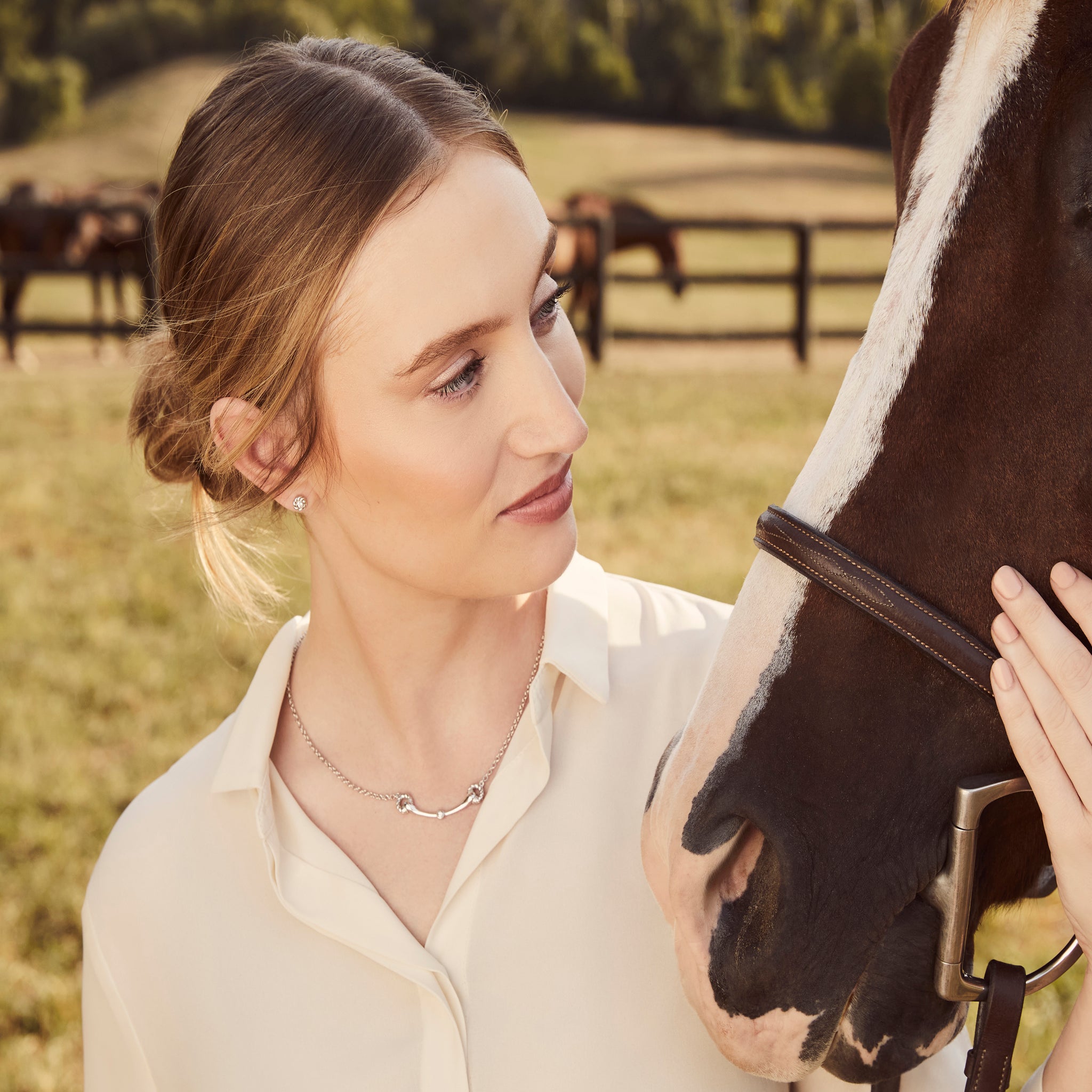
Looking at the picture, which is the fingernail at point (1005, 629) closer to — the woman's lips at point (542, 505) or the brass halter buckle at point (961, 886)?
the brass halter buckle at point (961, 886)

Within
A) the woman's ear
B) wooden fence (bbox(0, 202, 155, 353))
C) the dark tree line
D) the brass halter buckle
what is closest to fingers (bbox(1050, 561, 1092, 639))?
the brass halter buckle

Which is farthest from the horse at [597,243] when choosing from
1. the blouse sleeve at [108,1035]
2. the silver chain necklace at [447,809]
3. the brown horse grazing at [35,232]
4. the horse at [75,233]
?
the blouse sleeve at [108,1035]

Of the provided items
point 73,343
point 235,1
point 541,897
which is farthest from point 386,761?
point 235,1

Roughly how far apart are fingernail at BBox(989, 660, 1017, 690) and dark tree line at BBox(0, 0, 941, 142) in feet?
139

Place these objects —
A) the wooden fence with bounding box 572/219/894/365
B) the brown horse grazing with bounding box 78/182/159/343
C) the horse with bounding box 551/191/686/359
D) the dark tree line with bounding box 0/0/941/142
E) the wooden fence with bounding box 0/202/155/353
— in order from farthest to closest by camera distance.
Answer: the dark tree line with bounding box 0/0/941/142 → the brown horse grazing with bounding box 78/182/159/343 → the horse with bounding box 551/191/686/359 → the wooden fence with bounding box 0/202/155/353 → the wooden fence with bounding box 572/219/894/365

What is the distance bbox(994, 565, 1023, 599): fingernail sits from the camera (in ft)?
3.07

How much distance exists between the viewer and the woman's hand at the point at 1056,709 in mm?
902

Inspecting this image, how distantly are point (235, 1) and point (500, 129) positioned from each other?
175 feet

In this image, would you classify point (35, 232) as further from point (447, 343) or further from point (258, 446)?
point (447, 343)

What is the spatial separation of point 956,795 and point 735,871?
0.21 metres

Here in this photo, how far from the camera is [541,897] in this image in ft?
3.78

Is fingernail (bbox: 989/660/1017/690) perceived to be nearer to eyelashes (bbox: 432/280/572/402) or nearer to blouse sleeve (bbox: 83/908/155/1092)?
eyelashes (bbox: 432/280/572/402)

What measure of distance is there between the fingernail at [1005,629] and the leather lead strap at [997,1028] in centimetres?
30

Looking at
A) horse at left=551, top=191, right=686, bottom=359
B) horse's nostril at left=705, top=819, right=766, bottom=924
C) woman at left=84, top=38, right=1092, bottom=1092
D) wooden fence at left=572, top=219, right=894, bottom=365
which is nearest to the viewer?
horse's nostril at left=705, top=819, right=766, bottom=924
